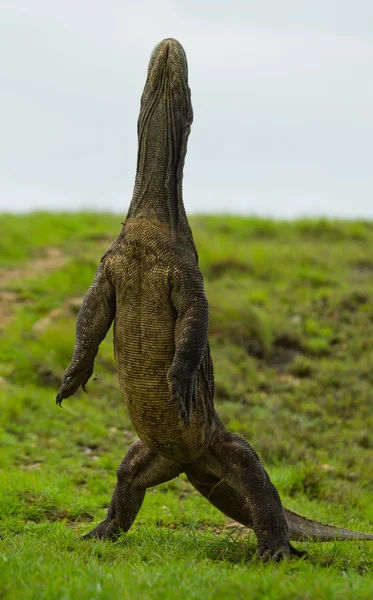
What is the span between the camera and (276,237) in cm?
1762

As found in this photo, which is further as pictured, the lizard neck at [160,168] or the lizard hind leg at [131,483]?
the lizard hind leg at [131,483]

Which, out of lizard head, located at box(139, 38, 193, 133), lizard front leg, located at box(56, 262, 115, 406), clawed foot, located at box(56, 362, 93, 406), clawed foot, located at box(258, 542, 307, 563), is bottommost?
clawed foot, located at box(258, 542, 307, 563)

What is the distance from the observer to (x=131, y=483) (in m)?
5.38

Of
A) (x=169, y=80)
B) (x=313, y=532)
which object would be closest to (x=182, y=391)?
(x=313, y=532)

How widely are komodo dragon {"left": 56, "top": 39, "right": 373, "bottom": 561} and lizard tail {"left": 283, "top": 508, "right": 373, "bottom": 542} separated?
1.39 ft

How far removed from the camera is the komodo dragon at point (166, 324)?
466 cm

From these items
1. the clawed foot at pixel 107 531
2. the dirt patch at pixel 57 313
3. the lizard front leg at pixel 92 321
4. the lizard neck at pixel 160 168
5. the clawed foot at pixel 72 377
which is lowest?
the clawed foot at pixel 107 531

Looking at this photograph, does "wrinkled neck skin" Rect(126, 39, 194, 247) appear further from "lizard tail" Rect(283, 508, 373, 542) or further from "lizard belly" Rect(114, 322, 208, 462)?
"lizard tail" Rect(283, 508, 373, 542)

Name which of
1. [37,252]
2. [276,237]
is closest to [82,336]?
[37,252]

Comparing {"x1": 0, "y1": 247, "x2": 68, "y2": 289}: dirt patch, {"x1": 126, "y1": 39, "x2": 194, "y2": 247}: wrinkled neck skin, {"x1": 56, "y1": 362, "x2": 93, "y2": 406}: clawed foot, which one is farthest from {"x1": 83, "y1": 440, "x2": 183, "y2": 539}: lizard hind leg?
{"x1": 0, "y1": 247, "x2": 68, "y2": 289}: dirt patch

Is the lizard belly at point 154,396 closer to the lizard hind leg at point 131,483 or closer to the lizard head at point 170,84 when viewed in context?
the lizard hind leg at point 131,483

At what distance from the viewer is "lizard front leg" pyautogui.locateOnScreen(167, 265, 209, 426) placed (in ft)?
14.7

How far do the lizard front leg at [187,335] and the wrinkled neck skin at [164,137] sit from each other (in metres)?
0.33

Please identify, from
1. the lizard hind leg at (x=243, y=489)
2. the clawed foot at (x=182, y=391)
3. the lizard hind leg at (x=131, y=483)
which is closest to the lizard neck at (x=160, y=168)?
the clawed foot at (x=182, y=391)
